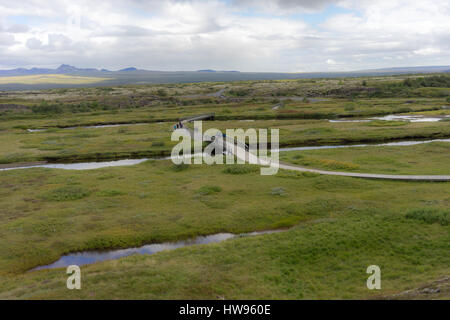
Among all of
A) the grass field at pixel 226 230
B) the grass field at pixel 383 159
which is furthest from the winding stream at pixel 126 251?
the grass field at pixel 383 159

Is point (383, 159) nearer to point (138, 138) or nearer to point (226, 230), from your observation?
point (226, 230)

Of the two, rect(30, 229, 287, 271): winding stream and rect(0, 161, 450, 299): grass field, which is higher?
rect(0, 161, 450, 299): grass field

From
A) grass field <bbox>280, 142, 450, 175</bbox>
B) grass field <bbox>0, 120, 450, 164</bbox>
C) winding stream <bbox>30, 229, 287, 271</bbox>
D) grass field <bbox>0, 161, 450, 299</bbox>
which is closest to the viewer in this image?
grass field <bbox>0, 161, 450, 299</bbox>

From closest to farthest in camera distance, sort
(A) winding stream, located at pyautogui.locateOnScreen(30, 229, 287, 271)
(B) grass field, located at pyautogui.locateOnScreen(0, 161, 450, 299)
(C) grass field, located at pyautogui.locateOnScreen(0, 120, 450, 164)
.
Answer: (B) grass field, located at pyautogui.locateOnScreen(0, 161, 450, 299) < (A) winding stream, located at pyautogui.locateOnScreen(30, 229, 287, 271) < (C) grass field, located at pyautogui.locateOnScreen(0, 120, 450, 164)

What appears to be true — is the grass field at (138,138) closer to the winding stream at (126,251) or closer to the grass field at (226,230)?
the grass field at (226,230)

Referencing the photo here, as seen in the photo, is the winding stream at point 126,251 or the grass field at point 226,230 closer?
the grass field at point 226,230

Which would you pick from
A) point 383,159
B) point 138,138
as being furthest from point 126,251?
point 138,138

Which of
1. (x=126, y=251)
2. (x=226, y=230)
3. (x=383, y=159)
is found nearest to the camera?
(x=126, y=251)

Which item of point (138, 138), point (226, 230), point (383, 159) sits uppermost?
point (138, 138)

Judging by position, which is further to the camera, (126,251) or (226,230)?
(226,230)

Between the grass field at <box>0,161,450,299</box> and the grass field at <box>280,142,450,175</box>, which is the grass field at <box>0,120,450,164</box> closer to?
the grass field at <box>280,142,450,175</box>

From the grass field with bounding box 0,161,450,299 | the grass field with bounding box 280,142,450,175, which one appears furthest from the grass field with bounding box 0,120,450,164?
the grass field with bounding box 0,161,450,299

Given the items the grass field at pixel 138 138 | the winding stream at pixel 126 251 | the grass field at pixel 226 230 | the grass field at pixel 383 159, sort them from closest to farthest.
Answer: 1. the grass field at pixel 226 230
2. the winding stream at pixel 126 251
3. the grass field at pixel 383 159
4. the grass field at pixel 138 138
